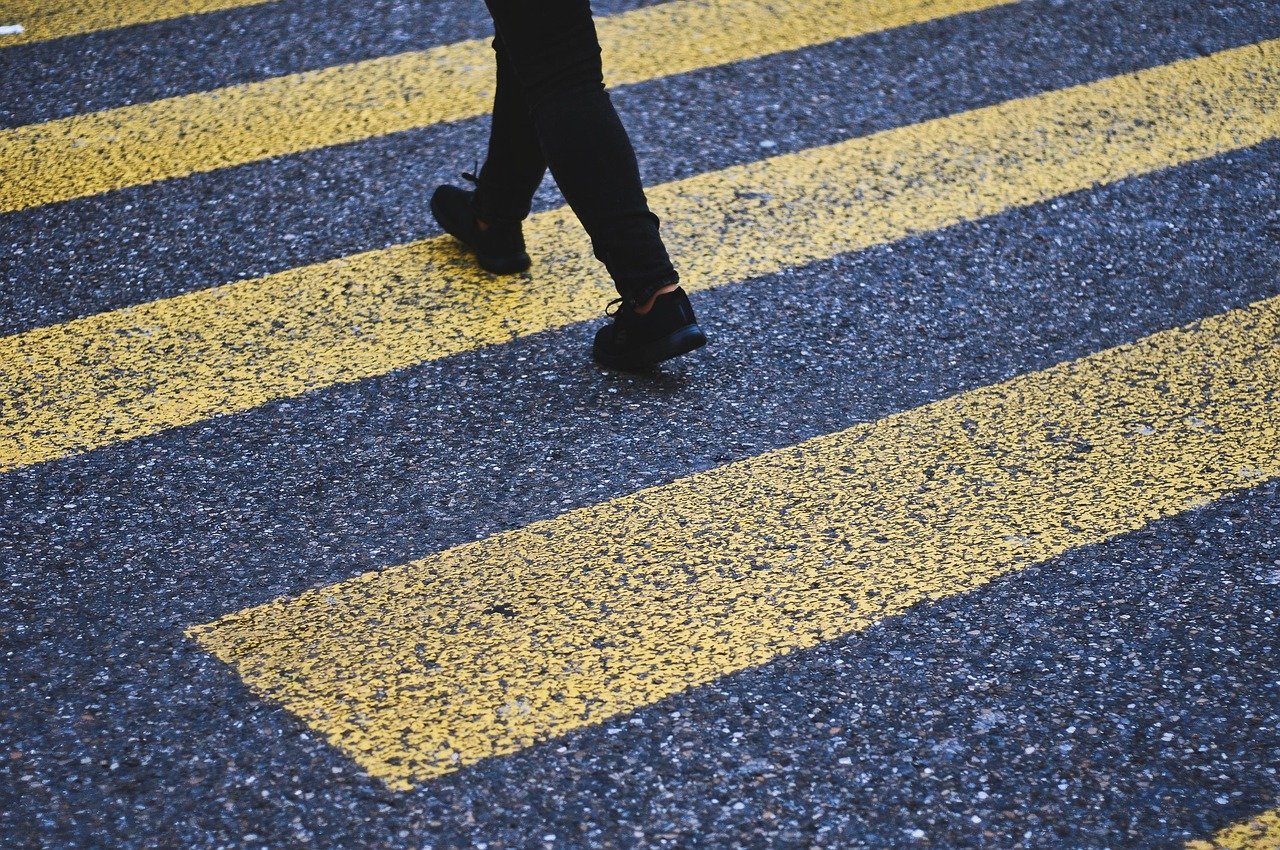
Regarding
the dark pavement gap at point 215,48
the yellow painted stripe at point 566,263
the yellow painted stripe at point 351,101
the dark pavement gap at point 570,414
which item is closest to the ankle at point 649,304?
the dark pavement gap at point 570,414

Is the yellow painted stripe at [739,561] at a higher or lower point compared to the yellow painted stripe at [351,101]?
lower

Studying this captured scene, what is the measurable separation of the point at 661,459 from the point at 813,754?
35.3 inches

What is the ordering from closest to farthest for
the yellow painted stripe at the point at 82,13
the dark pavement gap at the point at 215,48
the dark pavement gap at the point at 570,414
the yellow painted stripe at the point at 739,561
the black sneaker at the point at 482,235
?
the yellow painted stripe at the point at 739,561 < the dark pavement gap at the point at 570,414 < the black sneaker at the point at 482,235 < the dark pavement gap at the point at 215,48 < the yellow painted stripe at the point at 82,13

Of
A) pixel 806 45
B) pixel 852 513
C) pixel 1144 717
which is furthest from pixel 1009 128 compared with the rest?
pixel 1144 717

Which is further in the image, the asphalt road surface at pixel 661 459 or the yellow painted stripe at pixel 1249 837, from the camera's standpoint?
the asphalt road surface at pixel 661 459

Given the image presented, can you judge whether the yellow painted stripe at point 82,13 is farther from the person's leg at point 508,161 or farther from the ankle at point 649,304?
the ankle at point 649,304

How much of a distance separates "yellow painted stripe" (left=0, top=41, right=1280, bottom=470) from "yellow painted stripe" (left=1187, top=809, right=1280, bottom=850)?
1.93 meters

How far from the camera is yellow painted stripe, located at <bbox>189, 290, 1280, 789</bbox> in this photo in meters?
2.32

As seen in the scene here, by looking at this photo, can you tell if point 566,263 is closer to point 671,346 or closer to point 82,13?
point 671,346

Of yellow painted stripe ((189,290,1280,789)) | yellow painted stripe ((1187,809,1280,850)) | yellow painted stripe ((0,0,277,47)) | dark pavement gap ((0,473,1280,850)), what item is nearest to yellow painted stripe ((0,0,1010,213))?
yellow painted stripe ((0,0,277,47))

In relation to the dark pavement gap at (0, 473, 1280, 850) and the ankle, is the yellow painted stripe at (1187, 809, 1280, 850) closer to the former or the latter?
the dark pavement gap at (0, 473, 1280, 850)

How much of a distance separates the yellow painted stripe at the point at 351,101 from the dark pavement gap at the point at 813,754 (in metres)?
2.11

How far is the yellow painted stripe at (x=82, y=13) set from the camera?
484 cm

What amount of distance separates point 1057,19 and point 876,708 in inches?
139
